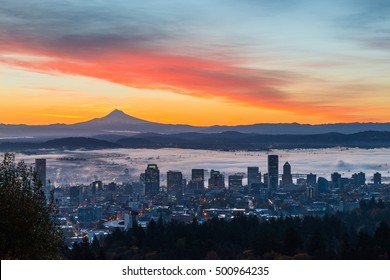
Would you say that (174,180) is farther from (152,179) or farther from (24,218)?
(24,218)

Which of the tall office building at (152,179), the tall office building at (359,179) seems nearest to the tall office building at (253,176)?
the tall office building at (359,179)

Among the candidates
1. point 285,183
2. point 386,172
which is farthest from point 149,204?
point 386,172

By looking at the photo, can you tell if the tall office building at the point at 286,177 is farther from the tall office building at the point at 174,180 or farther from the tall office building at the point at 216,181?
the tall office building at the point at 174,180

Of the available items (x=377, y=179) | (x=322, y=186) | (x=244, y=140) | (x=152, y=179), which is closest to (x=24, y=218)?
(x=152, y=179)

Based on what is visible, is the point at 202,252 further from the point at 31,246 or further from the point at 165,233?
the point at 31,246

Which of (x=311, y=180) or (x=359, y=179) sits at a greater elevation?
(x=359, y=179)
